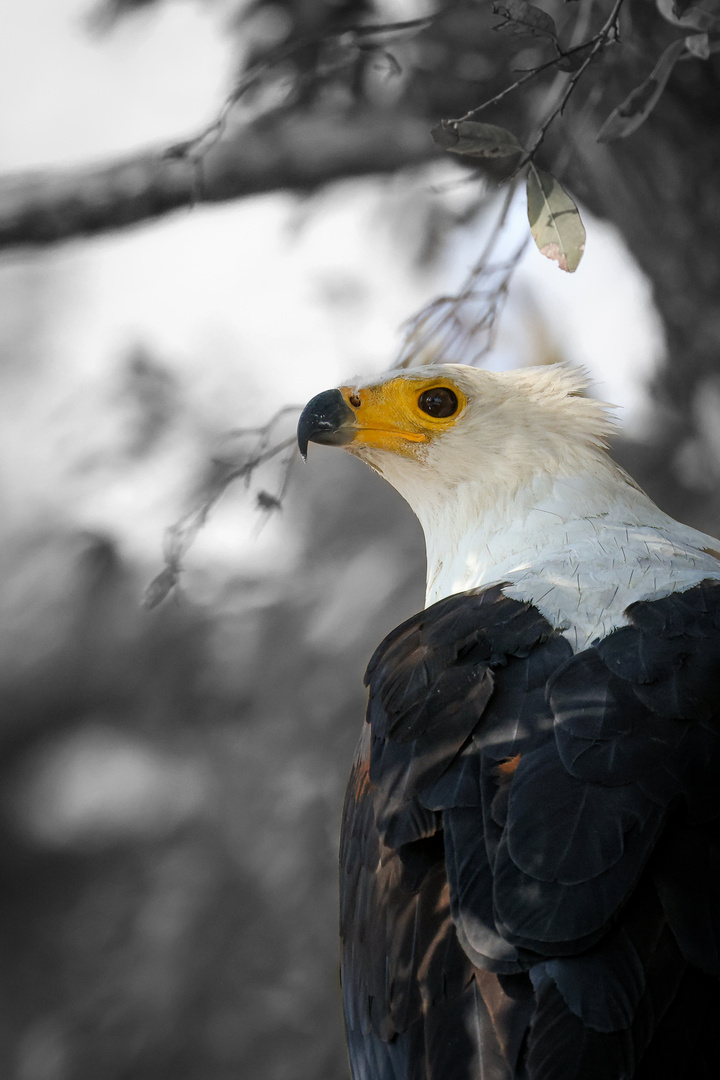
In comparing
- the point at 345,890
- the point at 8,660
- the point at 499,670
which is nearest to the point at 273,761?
the point at 8,660

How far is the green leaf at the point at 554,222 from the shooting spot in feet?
4.21

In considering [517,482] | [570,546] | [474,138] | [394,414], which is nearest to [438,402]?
[394,414]

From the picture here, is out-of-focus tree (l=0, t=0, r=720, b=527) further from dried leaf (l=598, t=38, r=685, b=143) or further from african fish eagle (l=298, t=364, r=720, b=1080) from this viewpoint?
african fish eagle (l=298, t=364, r=720, b=1080)

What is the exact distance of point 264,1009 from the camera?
2.65m

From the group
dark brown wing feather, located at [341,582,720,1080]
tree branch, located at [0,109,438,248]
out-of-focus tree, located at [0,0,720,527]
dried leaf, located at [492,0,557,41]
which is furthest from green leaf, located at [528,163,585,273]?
tree branch, located at [0,109,438,248]

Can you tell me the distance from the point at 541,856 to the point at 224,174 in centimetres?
225

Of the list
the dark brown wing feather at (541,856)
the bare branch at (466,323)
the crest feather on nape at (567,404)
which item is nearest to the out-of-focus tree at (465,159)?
the bare branch at (466,323)

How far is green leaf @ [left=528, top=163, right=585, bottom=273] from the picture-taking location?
1283 millimetres

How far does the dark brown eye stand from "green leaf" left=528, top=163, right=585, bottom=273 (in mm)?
382

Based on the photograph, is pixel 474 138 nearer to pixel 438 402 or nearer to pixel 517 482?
pixel 438 402

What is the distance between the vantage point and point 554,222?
1297 mm

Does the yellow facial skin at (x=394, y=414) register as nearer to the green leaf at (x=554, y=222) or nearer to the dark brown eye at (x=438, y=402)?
the dark brown eye at (x=438, y=402)

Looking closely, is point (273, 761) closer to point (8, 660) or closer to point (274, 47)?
point (8, 660)

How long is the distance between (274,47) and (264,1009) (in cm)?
280
